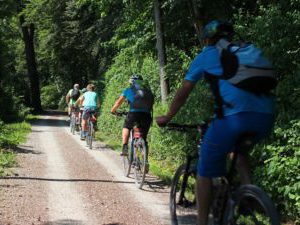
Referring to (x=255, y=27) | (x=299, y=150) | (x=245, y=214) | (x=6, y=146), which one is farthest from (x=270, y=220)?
(x=6, y=146)

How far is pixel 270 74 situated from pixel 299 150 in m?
2.59

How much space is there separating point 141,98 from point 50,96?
52.7 m

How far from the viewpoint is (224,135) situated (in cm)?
434

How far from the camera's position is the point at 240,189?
14.1ft

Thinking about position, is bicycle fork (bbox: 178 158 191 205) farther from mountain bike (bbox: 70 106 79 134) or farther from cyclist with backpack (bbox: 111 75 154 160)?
mountain bike (bbox: 70 106 79 134)

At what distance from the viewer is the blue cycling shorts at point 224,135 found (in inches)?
167

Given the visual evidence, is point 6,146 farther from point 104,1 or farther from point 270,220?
point 270,220

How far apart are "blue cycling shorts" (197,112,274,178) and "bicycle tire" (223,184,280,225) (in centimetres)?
32

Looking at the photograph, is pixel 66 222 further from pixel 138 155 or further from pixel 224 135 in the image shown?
pixel 224 135

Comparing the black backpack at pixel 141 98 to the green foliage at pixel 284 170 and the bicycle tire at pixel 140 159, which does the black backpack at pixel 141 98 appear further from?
the green foliage at pixel 284 170

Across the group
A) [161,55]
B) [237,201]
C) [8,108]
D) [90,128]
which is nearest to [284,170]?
[237,201]

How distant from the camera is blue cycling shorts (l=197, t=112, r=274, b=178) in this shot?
4.24 m

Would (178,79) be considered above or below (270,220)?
above

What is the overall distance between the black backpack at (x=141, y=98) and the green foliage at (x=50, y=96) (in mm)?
51613
